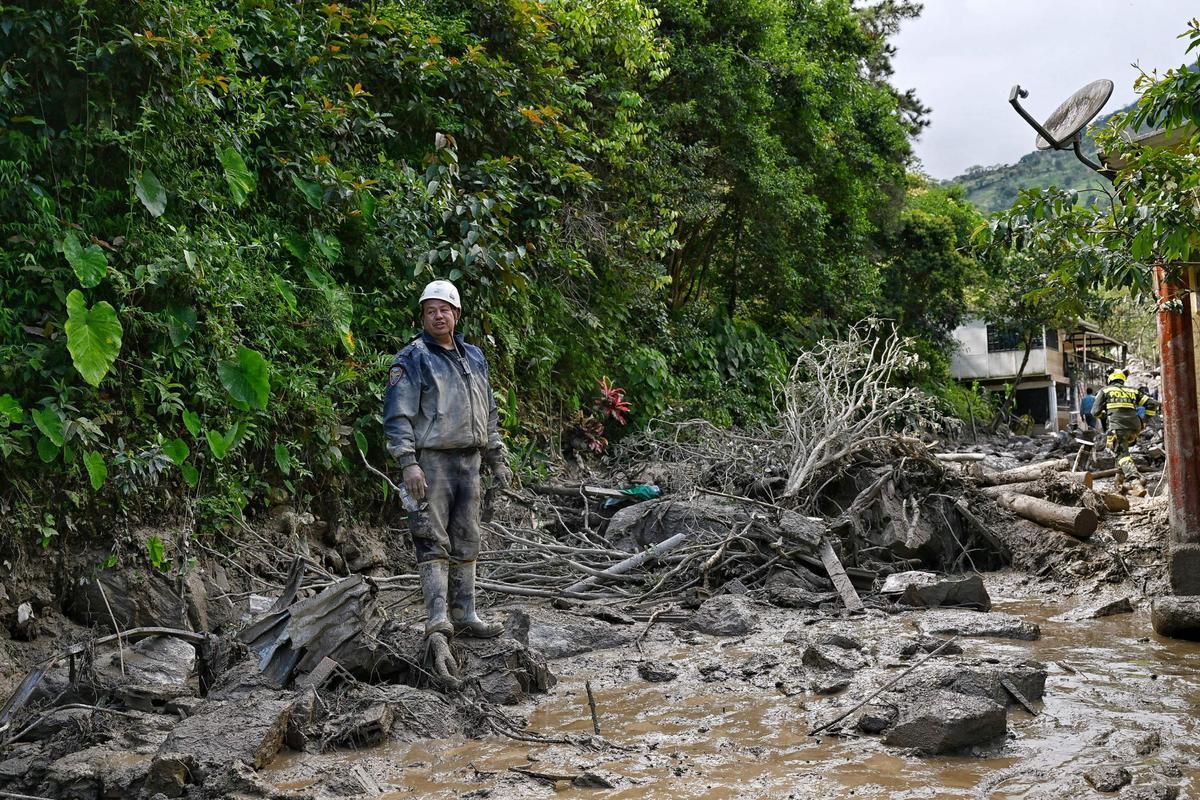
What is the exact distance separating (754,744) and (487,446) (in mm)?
2564

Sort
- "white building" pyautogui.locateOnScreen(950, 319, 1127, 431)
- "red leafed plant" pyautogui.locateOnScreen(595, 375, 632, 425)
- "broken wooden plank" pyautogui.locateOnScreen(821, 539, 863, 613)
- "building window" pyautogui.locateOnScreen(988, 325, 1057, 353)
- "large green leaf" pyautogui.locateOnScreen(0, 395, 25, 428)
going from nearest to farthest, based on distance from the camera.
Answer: "large green leaf" pyautogui.locateOnScreen(0, 395, 25, 428)
"broken wooden plank" pyautogui.locateOnScreen(821, 539, 863, 613)
"red leafed plant" pyautogui.locateOnScreen(595, 375, 632, 425)
"building window" pyautogui.locateOnScreen(988, 325, 1057, 353)
"white building" pyautogui.locateOnScreen(950, 319, 1127, 431)

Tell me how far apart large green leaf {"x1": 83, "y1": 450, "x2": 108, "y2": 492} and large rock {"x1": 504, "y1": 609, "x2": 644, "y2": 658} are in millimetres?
2483

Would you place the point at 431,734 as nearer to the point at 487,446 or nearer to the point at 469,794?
the point at 469,794

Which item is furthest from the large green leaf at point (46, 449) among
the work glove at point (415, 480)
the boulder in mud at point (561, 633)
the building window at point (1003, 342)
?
the building window at point (1003, 342)

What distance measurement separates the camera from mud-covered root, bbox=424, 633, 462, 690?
15.8 feet

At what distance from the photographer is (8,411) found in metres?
4.72

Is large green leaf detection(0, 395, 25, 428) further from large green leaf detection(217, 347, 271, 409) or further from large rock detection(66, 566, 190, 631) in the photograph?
large green leaf detection(217, 347, 271, 409)

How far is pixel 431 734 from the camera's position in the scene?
4.27 meters

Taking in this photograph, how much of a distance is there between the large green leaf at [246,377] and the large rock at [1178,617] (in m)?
6.05

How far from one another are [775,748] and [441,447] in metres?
2.60

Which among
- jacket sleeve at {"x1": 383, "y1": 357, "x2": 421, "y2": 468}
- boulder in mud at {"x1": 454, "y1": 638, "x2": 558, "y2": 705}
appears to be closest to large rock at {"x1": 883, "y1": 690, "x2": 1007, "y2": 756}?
boulder in mud at {"x1": 454, "y1": 638, "x2": 558, "y2": 705}

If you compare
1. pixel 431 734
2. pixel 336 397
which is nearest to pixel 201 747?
pixel 431 734

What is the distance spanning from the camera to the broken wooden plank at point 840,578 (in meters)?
7.05

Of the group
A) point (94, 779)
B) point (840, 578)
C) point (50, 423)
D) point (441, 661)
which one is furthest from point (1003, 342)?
point (94, 779)
